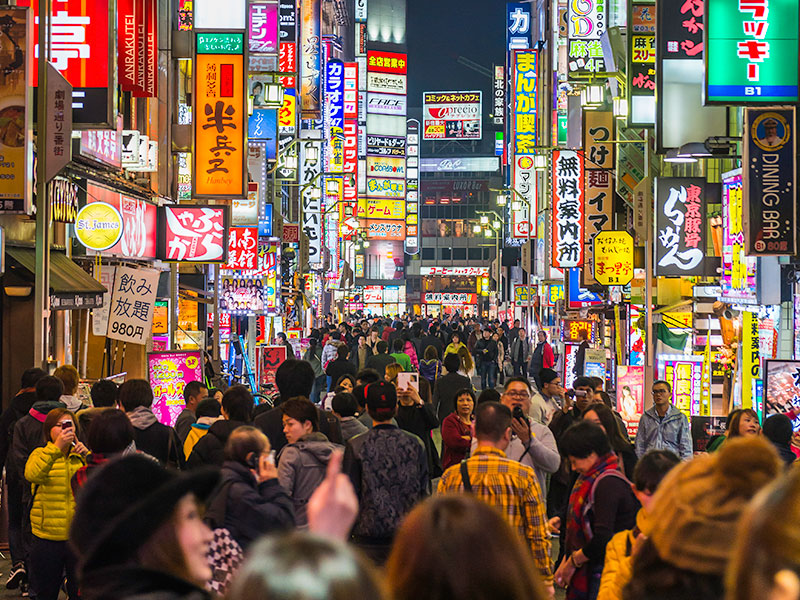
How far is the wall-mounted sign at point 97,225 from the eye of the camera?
15.4 m

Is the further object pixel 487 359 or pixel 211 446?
pixel 487 359

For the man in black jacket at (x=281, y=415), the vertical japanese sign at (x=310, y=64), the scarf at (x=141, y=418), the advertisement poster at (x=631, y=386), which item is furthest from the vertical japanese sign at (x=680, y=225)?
the vertical japanese sign at (x=310, y=64)

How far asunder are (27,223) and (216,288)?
7633mm

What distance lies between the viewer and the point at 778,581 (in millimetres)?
2246

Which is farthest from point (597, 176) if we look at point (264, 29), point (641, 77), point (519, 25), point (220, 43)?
point (519, 25)

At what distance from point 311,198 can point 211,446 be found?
4009 cm

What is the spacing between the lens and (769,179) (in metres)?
12.7

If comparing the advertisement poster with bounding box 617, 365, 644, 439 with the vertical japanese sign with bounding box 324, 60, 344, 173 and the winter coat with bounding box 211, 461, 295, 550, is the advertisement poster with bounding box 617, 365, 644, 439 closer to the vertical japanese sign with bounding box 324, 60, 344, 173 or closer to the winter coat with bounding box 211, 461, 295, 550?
the winter coat with bounding box 211, 461, 295, 550

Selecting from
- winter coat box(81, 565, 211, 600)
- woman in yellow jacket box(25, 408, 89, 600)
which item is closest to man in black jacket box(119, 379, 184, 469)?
woman in yellow jacket box(25, 408, 89, 600)

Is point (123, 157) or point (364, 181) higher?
point (364, 181)

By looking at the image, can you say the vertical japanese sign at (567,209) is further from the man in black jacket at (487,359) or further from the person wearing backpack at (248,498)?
the person wearing backpack at (248,498)

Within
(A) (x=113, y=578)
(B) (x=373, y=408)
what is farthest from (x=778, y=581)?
(B) (x=373, y=408)

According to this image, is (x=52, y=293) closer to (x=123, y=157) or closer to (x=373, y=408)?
(x=123, y=157)

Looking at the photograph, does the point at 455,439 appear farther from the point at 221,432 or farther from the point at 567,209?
the point at 567,209
